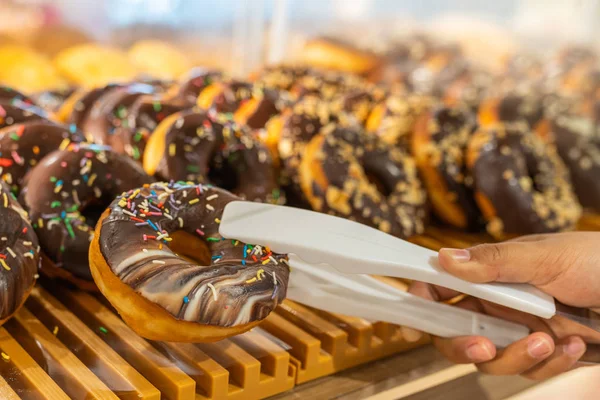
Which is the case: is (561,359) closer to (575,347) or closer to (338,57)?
(575,347)

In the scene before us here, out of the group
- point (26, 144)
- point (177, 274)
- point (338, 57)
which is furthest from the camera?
point (338, 57)

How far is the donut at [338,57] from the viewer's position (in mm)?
3645

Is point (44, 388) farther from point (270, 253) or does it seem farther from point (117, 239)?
point (270, 253)

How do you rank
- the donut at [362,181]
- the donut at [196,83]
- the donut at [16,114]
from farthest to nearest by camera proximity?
the donut at [196,83], the donut at [362,181], the donut at [16,114]

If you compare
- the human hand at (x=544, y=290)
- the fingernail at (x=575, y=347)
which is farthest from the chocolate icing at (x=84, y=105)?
the fingernail at (x=575, y=347)

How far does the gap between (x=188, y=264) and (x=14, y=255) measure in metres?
0.37

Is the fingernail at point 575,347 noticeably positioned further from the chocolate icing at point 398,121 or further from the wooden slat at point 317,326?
the chocolate icing at point 398,121

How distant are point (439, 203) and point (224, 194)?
1212 mm

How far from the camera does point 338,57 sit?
12.1ft

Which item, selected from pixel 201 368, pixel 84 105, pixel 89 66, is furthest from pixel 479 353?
Answer: pixel 89 66

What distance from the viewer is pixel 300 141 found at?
2031mm

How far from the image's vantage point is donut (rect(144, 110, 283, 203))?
166cm

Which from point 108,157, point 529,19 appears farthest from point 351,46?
point 108,157

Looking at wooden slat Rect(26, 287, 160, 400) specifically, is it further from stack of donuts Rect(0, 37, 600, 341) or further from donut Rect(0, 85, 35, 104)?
donut Rect(0, 85, 35, 104)
